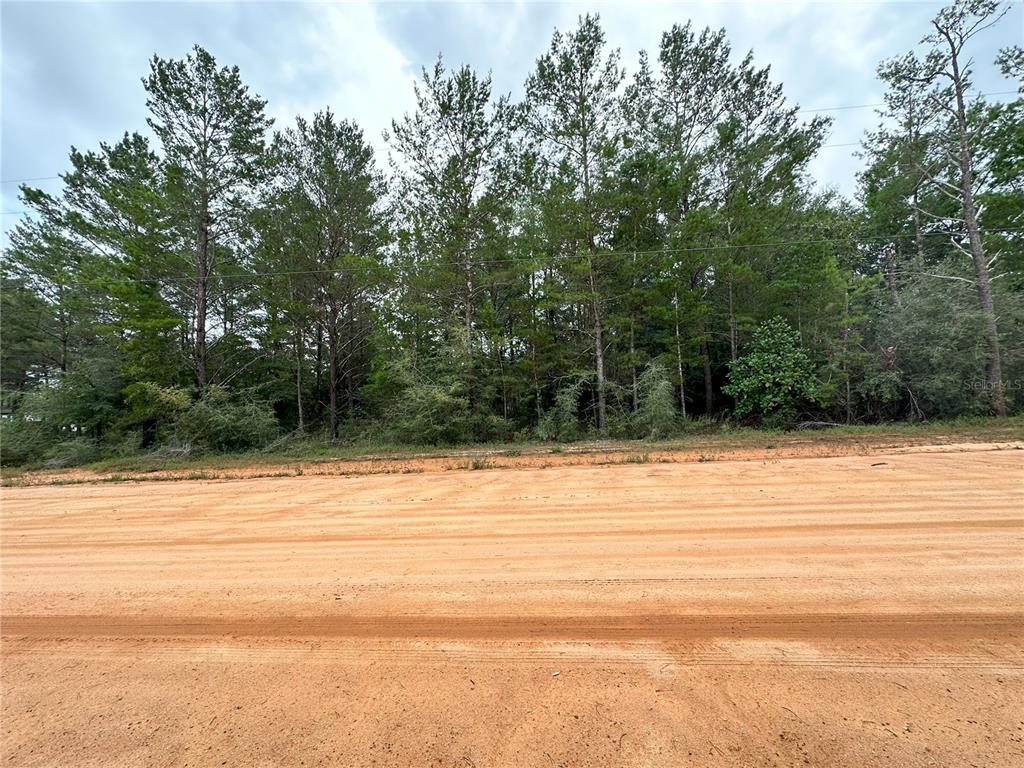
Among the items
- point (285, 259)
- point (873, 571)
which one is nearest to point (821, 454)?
point (873, 571)

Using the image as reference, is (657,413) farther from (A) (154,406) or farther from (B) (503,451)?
(A) (154,406)

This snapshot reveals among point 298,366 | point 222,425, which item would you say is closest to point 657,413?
point 222,425

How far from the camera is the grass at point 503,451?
9.30 meters

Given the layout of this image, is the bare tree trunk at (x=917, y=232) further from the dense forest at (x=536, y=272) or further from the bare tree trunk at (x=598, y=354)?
the bare tree trunk at (x=598, y=354)

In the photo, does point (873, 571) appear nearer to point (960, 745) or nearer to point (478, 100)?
point (960, 745)

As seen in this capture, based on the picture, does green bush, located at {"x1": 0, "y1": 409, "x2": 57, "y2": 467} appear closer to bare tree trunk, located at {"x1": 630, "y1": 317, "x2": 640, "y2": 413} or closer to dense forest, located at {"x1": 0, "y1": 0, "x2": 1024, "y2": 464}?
dense forest, located at {"x1": 0, "y1": 0, "x2": 1024, "y2": 464}

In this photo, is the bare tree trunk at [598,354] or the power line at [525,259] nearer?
the bare tree trunk at [598,354]

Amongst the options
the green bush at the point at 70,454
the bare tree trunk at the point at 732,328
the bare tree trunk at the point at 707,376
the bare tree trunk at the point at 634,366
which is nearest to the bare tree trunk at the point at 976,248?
the bare tree trunk at the point at 732,328

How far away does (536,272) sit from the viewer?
15477 millimetres

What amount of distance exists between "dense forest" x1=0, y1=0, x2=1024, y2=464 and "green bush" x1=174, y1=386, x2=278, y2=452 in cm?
8

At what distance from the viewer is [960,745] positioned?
1.35 metres

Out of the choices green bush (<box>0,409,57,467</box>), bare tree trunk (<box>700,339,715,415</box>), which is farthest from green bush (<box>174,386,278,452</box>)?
bare tree trunk (<box>700,339,715,415</box>)

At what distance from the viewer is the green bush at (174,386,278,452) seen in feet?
44.3

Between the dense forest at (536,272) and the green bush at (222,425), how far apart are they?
0.08 meters
